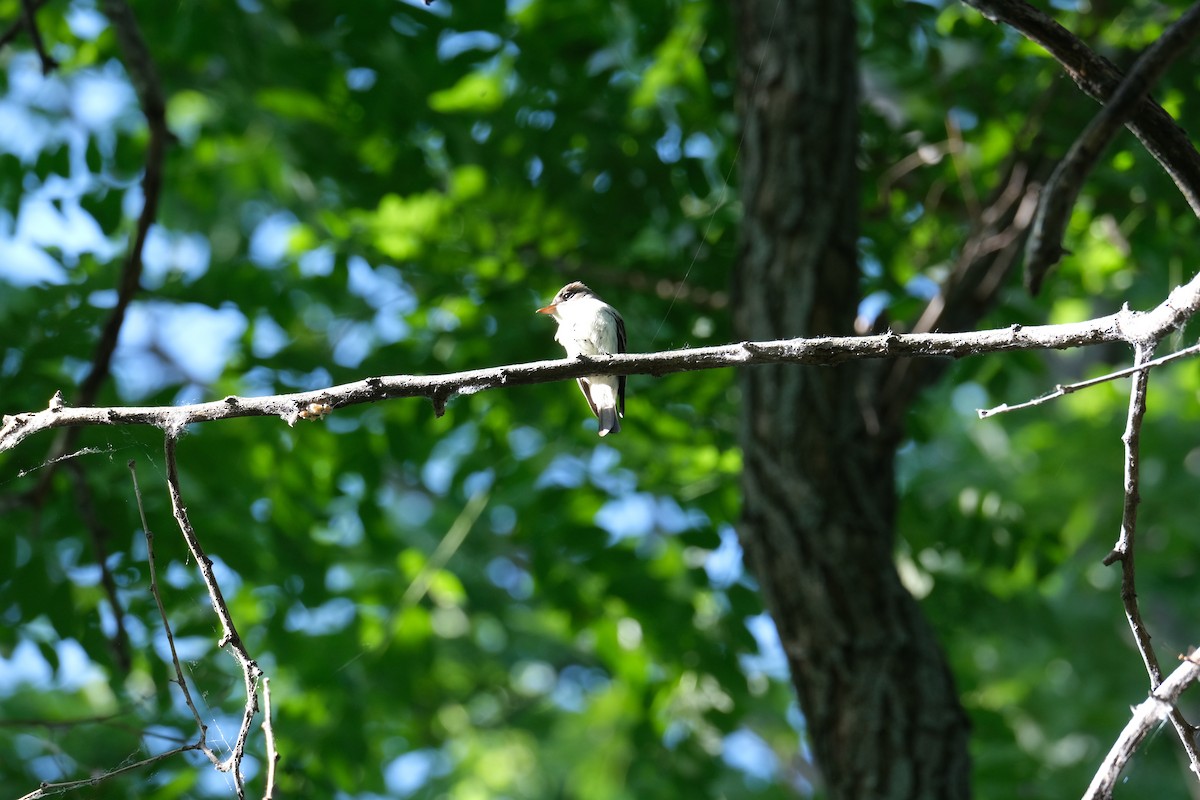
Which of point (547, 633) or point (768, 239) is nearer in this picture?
point (768, 239)

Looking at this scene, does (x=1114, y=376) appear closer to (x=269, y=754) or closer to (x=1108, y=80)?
(x=1108, y=80)

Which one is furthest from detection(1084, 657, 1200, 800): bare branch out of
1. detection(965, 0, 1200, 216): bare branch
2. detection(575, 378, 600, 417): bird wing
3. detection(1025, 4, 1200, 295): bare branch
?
detection(575, 378, 600, 417): bird wing

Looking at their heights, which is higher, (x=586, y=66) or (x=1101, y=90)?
(x=586, y=66)

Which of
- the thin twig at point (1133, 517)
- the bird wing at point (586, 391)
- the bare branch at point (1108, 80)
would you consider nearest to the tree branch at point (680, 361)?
the thin twig at point (1133, 517)

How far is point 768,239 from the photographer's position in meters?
3.94

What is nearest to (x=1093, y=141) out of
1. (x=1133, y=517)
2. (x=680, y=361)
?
(x=1133, y=517)

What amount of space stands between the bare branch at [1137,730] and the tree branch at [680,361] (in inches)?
24.0

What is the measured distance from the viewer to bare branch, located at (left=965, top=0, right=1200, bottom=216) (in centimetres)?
225

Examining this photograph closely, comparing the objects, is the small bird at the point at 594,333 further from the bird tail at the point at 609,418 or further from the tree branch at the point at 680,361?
the tree branch at the point at 680,361

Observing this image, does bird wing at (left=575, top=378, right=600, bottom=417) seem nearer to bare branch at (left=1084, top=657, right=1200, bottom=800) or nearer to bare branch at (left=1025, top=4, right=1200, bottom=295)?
bare branch at (left=1025, top=4, right=1200, bottom=295)

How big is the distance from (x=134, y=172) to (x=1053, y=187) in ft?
14.1

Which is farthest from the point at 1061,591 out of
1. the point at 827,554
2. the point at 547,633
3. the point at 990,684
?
the point at 827,554

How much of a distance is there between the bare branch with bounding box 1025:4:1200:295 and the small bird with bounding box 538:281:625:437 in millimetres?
1139

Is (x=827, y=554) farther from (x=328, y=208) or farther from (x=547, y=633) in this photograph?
(x=547, y=633)
